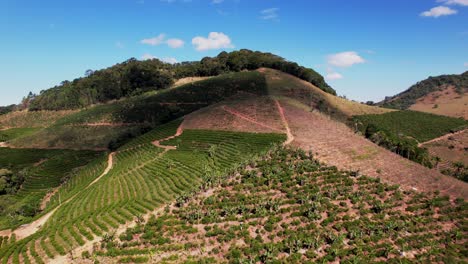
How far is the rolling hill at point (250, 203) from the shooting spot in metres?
26.8

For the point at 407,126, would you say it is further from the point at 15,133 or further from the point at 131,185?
the point at 15,133

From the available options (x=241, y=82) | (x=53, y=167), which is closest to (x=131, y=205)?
(x=53, y=167)

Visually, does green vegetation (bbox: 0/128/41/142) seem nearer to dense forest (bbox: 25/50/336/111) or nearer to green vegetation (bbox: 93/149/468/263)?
dense forest (bbox: 25/50/336/111)

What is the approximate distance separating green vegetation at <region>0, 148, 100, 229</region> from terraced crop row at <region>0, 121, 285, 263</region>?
458cm

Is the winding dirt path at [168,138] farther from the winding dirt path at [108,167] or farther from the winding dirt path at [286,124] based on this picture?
the winding dirt path at [286,124]

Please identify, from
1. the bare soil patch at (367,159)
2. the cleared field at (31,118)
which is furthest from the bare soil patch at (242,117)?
the cleared field at (31,118)

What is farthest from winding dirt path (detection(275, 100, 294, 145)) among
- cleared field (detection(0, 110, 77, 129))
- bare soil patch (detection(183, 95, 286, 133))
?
cleared field (detection(0, 110, 77, 129))

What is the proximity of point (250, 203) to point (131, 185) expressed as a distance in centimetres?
1945

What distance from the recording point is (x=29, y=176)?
6681cm

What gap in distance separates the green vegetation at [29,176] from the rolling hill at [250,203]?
4.58 ft

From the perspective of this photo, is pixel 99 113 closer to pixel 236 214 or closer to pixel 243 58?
pixel 243 58

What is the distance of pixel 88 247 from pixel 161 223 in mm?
6865

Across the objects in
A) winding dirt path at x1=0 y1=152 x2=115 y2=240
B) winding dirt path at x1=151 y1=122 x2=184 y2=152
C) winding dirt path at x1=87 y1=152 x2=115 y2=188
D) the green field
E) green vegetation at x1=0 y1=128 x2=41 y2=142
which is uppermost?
the green field

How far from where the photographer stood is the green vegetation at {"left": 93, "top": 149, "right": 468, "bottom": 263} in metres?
25.7
